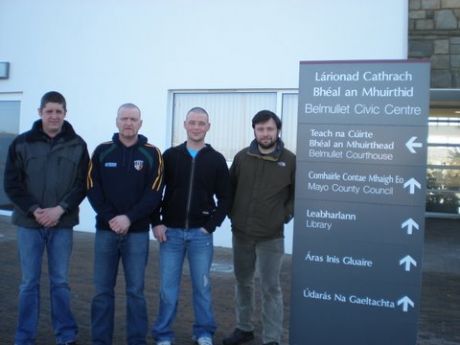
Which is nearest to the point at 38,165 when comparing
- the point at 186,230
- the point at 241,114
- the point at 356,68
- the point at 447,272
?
the point at 186,230

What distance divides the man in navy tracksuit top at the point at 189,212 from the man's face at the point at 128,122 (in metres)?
0.37

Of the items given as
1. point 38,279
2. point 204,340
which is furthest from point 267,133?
point 38,279

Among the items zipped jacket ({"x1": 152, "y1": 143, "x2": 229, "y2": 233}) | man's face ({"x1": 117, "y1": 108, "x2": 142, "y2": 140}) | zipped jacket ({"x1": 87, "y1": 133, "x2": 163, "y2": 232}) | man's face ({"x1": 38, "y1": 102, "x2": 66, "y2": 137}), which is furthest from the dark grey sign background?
man's face ({"x1": 38, "y1": 102, "x2": 66, "y2": 137})

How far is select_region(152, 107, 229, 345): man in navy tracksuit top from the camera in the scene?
4414mm

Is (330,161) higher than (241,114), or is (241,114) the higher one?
(241,114)

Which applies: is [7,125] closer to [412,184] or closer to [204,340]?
[204,340]

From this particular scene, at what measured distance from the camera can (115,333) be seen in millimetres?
4875

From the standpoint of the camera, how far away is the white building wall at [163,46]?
8109mm

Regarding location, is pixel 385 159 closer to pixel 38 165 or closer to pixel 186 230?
pixel 186 230

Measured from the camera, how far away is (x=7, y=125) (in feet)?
35.5

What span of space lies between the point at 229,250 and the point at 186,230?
4.51 m

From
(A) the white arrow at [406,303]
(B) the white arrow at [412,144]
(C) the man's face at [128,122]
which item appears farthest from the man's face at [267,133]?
(A) the white arrow at [406,303]

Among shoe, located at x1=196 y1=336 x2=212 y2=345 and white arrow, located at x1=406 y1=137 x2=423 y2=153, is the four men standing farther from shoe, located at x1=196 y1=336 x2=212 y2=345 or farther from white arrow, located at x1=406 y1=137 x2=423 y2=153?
white arrow, located at x1=406 y1=137 x2=423 y2=153

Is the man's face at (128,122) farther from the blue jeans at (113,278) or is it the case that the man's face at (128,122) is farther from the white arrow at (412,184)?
the white arrow at (412,184)
